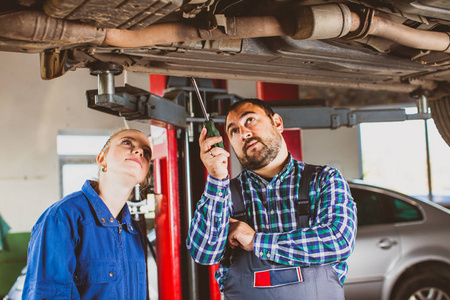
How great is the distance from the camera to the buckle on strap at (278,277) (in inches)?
58.7

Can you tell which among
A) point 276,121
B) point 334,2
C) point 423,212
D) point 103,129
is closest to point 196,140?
point 276,121

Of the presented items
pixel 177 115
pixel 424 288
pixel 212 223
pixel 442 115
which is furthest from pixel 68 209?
pixel 424 288

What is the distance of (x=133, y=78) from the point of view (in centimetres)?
530

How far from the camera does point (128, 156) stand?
1.57 m

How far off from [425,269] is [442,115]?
1.58m

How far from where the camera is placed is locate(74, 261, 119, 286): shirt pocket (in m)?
1.33

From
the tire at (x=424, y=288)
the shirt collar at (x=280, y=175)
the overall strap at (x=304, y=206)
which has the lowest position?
the tire at (x=424, y=288)

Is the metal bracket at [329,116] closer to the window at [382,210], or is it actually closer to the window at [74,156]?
the window at [382,210]

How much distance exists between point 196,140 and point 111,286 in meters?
2.11

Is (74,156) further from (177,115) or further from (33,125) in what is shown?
(177,115)

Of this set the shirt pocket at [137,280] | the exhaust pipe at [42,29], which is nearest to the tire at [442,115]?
the shirt pocket at [137,280]

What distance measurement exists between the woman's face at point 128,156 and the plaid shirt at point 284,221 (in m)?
0.25

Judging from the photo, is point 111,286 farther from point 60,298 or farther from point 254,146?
point 254,146

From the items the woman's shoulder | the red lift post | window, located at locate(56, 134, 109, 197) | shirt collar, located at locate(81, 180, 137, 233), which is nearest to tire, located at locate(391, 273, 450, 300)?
the red lift post
